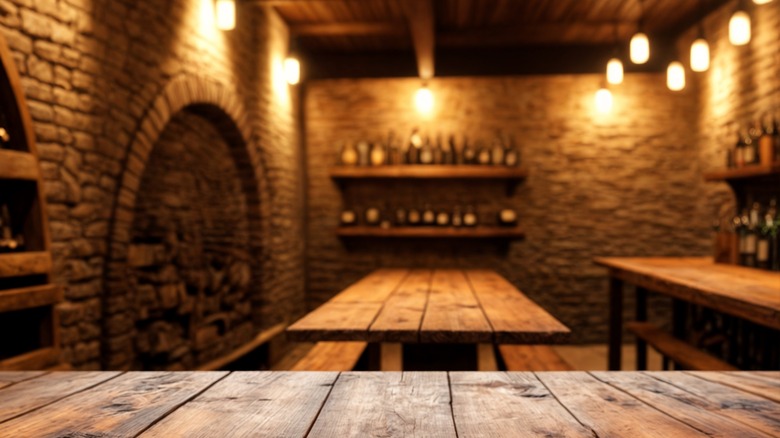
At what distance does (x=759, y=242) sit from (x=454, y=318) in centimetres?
212

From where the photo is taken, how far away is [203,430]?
1.02 meters

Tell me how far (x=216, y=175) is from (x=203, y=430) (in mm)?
3652

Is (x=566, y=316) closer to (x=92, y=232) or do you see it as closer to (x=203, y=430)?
(x=92, y=232)

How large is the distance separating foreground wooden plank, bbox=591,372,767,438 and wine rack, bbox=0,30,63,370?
2.05 meters

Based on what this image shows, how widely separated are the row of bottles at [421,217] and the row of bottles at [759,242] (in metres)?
2.46

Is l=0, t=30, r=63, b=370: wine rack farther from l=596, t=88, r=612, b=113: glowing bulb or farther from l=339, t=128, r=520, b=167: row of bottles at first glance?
l=596, t=88, r=612, b=113: glowing bulb

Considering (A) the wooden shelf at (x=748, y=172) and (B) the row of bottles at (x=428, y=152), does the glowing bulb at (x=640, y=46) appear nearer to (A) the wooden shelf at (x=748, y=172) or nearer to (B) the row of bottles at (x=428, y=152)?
(A) the wooden shelf at (x=748, y=172)

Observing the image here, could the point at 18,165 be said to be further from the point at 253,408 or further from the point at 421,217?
the point at 421,217

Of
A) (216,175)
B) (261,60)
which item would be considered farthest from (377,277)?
(261,60)

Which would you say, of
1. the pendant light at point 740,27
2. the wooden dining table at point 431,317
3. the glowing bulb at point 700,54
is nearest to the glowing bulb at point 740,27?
the pendant light at point 740,27

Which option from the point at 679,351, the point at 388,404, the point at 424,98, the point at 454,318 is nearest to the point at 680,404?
the point at 388,404

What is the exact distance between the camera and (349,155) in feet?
19.8

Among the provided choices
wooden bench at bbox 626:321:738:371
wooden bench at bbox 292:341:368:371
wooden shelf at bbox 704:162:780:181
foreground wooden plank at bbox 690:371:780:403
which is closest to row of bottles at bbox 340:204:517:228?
wooden bench at bbox 626:321:738:371

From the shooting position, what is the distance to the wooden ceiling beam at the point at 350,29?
17.8ft
